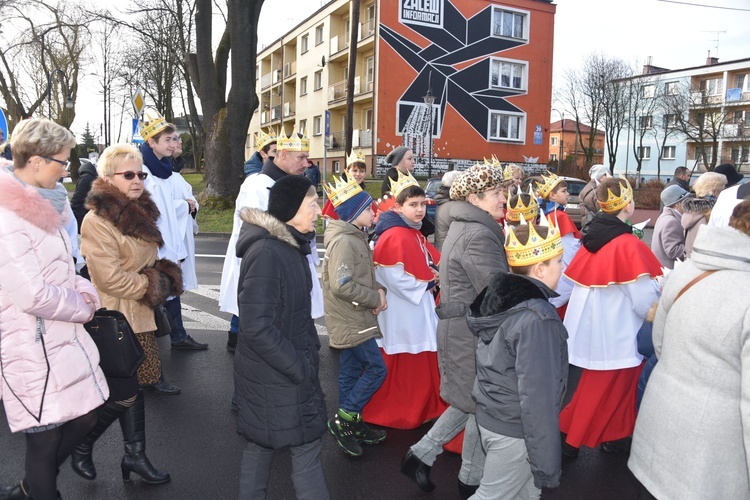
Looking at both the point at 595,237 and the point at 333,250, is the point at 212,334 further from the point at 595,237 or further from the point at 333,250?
the point at 595,237

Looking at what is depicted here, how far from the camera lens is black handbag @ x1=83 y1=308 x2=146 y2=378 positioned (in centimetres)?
322

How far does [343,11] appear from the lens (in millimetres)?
39156

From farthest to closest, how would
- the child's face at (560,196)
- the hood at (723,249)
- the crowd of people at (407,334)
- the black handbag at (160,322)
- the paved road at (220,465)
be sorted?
the child's face at (560,196) → the black handbag at (160,322) → the paved road at (220,465) → the crowd of people at (407,334) → the hood at (723,249)

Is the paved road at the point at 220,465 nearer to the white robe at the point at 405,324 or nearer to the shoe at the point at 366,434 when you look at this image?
the shoe at the point at 366,434

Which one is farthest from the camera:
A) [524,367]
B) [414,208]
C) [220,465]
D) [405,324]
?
[405,324]

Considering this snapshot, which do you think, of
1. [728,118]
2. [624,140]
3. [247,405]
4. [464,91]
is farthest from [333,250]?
[624,140]

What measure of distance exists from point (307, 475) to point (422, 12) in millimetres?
35569

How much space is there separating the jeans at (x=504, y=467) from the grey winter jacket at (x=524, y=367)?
0.15 ft

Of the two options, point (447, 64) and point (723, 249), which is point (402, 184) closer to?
point (723, 249)

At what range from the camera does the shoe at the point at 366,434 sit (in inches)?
169

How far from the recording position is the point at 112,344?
3.22 metres

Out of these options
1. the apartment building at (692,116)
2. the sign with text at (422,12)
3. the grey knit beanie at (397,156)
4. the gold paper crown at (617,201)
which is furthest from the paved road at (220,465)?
the apartment building at (692,116)

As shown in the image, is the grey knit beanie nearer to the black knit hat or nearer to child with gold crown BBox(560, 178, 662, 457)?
child with gold crown BBox(560, 178, 662, 457)

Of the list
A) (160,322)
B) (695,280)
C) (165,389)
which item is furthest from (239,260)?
(695,280)
